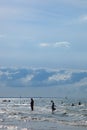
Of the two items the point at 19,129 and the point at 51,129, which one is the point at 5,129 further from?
the point at 51,129

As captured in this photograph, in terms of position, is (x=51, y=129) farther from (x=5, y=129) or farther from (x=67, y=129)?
(x=5, y=129)

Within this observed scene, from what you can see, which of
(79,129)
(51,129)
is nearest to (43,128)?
(51,129)

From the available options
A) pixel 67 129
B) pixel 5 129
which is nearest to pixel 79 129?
pixel 67 129

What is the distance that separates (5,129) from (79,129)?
19.7ft

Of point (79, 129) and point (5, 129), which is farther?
point (79, 129)

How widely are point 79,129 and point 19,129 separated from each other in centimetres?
516

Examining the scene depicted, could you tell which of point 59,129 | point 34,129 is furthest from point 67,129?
point 34,129

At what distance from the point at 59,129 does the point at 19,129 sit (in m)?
3.29

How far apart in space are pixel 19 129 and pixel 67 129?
4050 mm

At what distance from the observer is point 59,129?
2973 cm

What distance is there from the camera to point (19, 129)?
93.2 ft

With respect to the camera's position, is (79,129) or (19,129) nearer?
(19,129)

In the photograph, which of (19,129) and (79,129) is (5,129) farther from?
(79,129)

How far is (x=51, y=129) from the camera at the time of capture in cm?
2936
